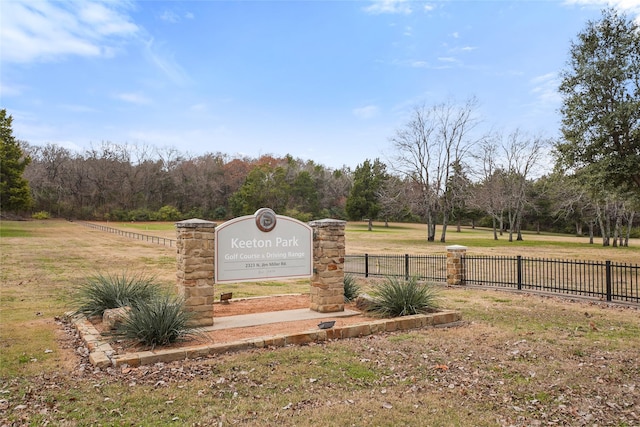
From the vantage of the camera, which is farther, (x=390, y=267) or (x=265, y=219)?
(x=390, y=267)

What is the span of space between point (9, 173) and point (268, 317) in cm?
4111

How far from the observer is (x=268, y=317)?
Answer: 28.3 ft

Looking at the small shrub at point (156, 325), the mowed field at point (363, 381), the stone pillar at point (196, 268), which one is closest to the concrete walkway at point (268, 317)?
the stone pillar at point (196, 268)

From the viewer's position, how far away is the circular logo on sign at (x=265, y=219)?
337 inches

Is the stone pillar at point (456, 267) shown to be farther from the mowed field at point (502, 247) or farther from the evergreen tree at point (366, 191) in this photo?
the evergreen tree at point (366, 191)

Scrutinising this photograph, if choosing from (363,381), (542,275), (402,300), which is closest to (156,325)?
(363,381)

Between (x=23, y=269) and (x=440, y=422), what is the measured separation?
1767 cm

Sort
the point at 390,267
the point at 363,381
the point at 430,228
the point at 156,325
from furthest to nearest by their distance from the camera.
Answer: the point at 430,228 → the point at 390,267 → the point at 156,325 → the point at 363,381

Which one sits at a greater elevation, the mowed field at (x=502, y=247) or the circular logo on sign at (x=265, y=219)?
the circular logo on sign at (x=265, y=219)

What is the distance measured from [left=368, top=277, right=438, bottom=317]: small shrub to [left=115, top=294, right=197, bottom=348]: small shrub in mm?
3674

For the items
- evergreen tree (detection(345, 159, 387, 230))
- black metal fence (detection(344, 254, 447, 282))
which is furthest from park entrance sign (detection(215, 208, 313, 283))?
evergreen tree (detection(345, 159, 387, 230))

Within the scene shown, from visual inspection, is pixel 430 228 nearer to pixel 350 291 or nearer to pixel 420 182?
pixel 420 182

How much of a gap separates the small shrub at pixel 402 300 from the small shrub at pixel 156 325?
3.67m

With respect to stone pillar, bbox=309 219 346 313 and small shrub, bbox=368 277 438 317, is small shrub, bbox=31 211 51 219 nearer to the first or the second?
stone pillar, bbox=309 219 346 313
